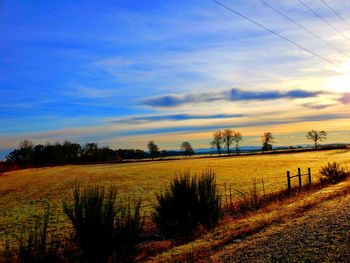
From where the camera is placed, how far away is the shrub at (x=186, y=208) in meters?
14.2

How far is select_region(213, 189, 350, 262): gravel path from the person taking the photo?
7918 mm

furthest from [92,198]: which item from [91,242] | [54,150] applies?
[54,150]

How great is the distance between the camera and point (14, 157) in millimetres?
162125

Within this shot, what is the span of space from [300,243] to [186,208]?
20.3 ft

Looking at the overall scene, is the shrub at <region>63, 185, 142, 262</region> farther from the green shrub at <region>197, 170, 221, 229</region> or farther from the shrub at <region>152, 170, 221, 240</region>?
the green shrub at <region>197, 170, 221, 229</region>

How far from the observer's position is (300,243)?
29.2 ft

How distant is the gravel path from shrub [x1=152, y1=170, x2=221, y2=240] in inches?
144

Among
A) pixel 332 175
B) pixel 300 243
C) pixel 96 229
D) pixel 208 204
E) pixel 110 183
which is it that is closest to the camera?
pixel 300 243

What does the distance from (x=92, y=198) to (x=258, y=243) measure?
174 inches

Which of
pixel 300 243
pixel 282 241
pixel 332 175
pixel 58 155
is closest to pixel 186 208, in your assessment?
pixel 282 241

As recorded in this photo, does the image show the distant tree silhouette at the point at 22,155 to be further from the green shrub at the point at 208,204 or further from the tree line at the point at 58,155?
the green shrub at the point at 208,204

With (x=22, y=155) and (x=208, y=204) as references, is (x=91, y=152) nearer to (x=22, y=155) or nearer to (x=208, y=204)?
(x=22, y=155)

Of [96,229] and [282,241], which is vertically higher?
[96,229]

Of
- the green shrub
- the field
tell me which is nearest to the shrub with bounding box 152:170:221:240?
the green shrub
